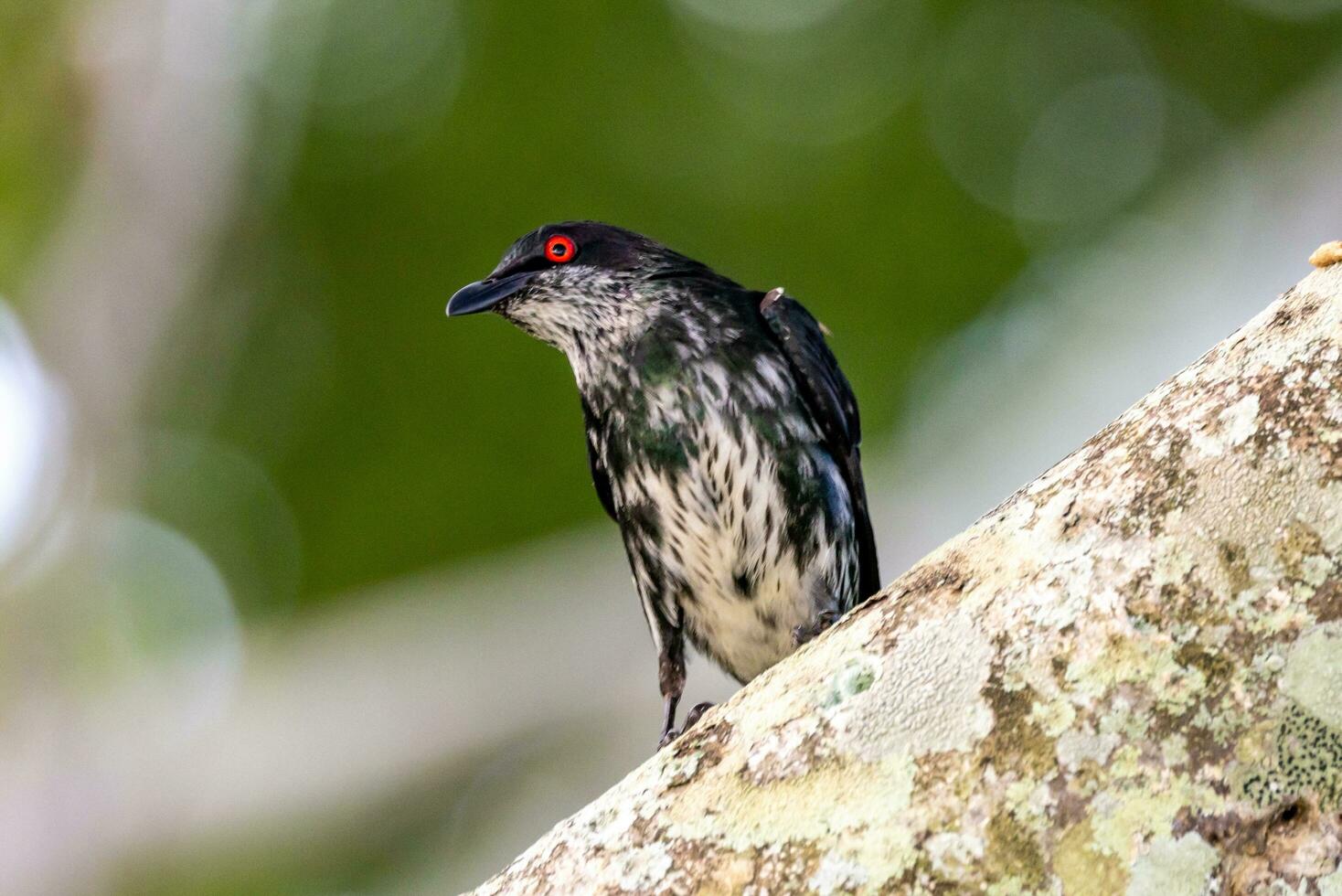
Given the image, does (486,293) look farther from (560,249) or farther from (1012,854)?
(1012,854)

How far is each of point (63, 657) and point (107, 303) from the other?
170 centimetres

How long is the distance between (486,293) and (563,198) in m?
5.53

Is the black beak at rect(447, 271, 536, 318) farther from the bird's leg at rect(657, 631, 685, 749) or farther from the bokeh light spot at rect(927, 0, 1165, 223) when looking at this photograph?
the bokeh light spot at rect(927, 0, 1165, 223)

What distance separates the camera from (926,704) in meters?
1.97

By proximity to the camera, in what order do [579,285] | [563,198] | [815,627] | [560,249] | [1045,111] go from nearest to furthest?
[815,627] → [579,285] → [560,249] → [1045,111] → [563,198]

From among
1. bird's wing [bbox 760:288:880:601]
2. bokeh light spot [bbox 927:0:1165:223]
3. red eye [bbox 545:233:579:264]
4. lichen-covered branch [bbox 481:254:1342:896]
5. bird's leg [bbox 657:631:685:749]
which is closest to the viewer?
lichen-covered branch [bbox 481:254:1342:896]

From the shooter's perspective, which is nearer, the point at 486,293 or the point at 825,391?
the point at 825,391

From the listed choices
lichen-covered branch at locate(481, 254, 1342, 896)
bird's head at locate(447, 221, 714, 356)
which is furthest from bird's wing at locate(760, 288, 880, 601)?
lichen-covered branch at locate(481, 254, 1342, 896)

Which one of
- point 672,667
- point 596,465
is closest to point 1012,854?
point 672,667

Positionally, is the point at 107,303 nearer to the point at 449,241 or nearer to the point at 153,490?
the point at 153,490

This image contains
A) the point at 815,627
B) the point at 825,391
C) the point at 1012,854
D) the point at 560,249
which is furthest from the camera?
the point at 560,249

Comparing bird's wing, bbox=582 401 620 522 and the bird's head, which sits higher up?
the bird's head

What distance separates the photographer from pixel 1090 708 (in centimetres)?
188

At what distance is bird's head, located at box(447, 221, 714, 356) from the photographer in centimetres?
459
